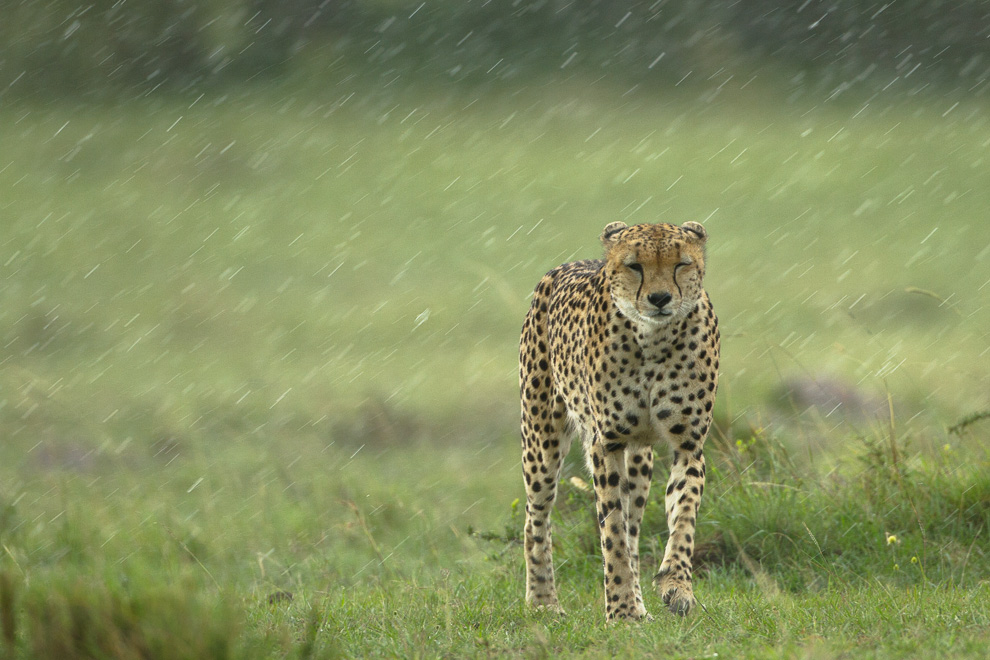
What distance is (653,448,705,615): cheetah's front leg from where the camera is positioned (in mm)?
4006

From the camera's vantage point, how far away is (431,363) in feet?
38.7

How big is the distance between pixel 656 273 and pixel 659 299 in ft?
0.37

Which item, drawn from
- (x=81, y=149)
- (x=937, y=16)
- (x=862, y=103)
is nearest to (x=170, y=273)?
(x=81, y=149)

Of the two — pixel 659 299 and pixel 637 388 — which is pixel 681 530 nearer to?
pixel 637 388

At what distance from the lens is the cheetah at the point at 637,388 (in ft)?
13.2

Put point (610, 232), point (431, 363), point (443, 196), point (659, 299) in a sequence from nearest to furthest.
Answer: point (659, 299)
point (610, 232)
point (431, 363)
point (443, 196)

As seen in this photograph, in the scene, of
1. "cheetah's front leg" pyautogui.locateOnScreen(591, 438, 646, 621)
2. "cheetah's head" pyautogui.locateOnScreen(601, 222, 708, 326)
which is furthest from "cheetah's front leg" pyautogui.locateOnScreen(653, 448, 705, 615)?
"cheetah's head" pyautogui.locateOnScreen(601, 222, 708, 326)

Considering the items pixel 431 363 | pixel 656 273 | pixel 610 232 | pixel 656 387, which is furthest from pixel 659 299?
pixel 431 363

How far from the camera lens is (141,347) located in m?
13.0

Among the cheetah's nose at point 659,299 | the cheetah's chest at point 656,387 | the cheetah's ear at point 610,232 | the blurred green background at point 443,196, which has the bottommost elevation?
the blurred green background at point 443,196

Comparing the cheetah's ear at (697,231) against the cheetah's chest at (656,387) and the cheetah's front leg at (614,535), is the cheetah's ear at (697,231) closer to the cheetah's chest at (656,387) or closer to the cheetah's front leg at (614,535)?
the cheetah's chest at (656,387)

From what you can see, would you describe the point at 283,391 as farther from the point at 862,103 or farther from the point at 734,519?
the point at 862,103

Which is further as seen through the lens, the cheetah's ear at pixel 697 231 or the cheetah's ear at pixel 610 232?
the cheetah's ear at pixel 610 232

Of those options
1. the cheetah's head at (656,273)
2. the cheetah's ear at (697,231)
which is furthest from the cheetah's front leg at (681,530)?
the cheetah's ear at (697,231)
